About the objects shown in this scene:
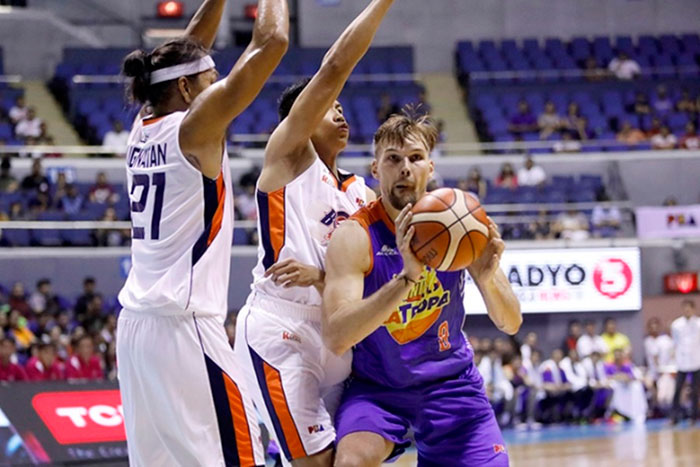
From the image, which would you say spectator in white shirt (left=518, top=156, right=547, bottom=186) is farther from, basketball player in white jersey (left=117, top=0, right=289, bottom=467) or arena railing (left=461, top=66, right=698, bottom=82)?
basketball player in white jersey (left=117, top=0, right=289, bottom=467)

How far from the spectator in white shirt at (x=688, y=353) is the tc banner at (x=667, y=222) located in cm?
296

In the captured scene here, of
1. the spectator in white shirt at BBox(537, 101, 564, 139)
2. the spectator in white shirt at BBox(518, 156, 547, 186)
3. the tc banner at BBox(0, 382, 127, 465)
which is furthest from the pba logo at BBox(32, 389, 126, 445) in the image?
the spectator in white shirt at BBox(537, 101, 564, 139)

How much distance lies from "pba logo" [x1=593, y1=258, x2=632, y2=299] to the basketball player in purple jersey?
42.8ft

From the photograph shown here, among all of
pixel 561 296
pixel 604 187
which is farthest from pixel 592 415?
pixel 604 187

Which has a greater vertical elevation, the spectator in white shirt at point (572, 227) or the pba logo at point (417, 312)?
the pba logo at point (417, 312)

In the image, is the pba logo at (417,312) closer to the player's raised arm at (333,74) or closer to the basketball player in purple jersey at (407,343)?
the basketball player in purple jersey at (407,343)

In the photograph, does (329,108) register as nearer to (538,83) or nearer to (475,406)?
(475,406)

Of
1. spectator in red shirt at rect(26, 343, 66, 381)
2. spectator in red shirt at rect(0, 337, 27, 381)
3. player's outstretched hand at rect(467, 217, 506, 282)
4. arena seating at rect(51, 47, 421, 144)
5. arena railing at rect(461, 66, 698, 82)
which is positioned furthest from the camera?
arena railing at rect(461, 66, 698, 82)

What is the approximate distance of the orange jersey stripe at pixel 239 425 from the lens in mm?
4398

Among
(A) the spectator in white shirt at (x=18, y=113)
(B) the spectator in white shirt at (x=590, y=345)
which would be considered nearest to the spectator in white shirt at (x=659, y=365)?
(B) the spectator in white shirt at (x=590, y=345)

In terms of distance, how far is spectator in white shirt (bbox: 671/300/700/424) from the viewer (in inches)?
625

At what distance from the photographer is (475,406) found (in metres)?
4.97

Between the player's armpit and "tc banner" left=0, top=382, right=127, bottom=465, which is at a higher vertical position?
the player's armpit

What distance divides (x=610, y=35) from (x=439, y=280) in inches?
906
